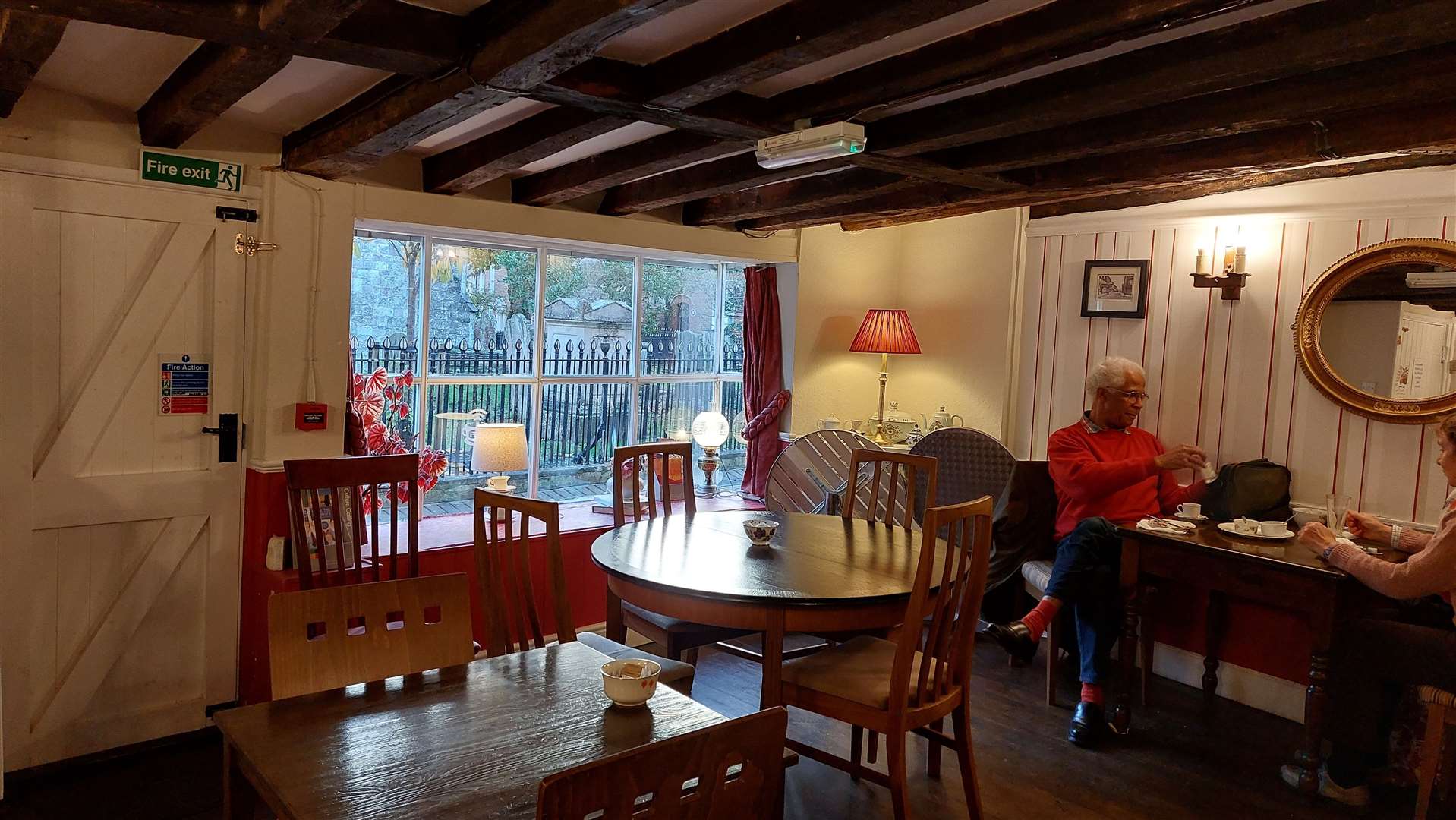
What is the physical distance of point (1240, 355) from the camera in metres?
4.11

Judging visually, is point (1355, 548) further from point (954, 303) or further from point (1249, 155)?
point (954, 303)

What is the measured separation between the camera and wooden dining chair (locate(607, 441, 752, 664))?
A: 3.18m

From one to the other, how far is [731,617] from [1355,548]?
2.14 m

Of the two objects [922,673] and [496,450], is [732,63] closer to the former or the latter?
[922,673]

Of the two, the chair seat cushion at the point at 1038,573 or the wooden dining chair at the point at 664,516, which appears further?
the chair seat cushion at the point at 1038,573

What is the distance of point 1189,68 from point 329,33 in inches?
77.5

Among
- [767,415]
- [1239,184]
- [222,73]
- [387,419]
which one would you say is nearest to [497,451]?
[387,419]

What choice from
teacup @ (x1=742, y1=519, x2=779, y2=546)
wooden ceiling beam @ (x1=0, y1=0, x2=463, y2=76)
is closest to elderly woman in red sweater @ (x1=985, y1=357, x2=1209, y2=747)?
teacup @ (x1=742, y1=519, x2=779, y2=546)

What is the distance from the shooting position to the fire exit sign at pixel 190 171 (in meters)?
3.22

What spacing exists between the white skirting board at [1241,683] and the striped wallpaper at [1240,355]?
2.61ft

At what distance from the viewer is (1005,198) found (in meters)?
3.85

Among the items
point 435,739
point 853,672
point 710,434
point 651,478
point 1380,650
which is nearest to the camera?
point 435,739

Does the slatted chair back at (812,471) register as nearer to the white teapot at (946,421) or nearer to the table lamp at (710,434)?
the table lamp at (710,434)

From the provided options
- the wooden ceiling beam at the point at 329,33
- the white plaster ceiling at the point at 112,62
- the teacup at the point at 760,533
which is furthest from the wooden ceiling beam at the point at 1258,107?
the white plaster ceiling at the point at 112,62
